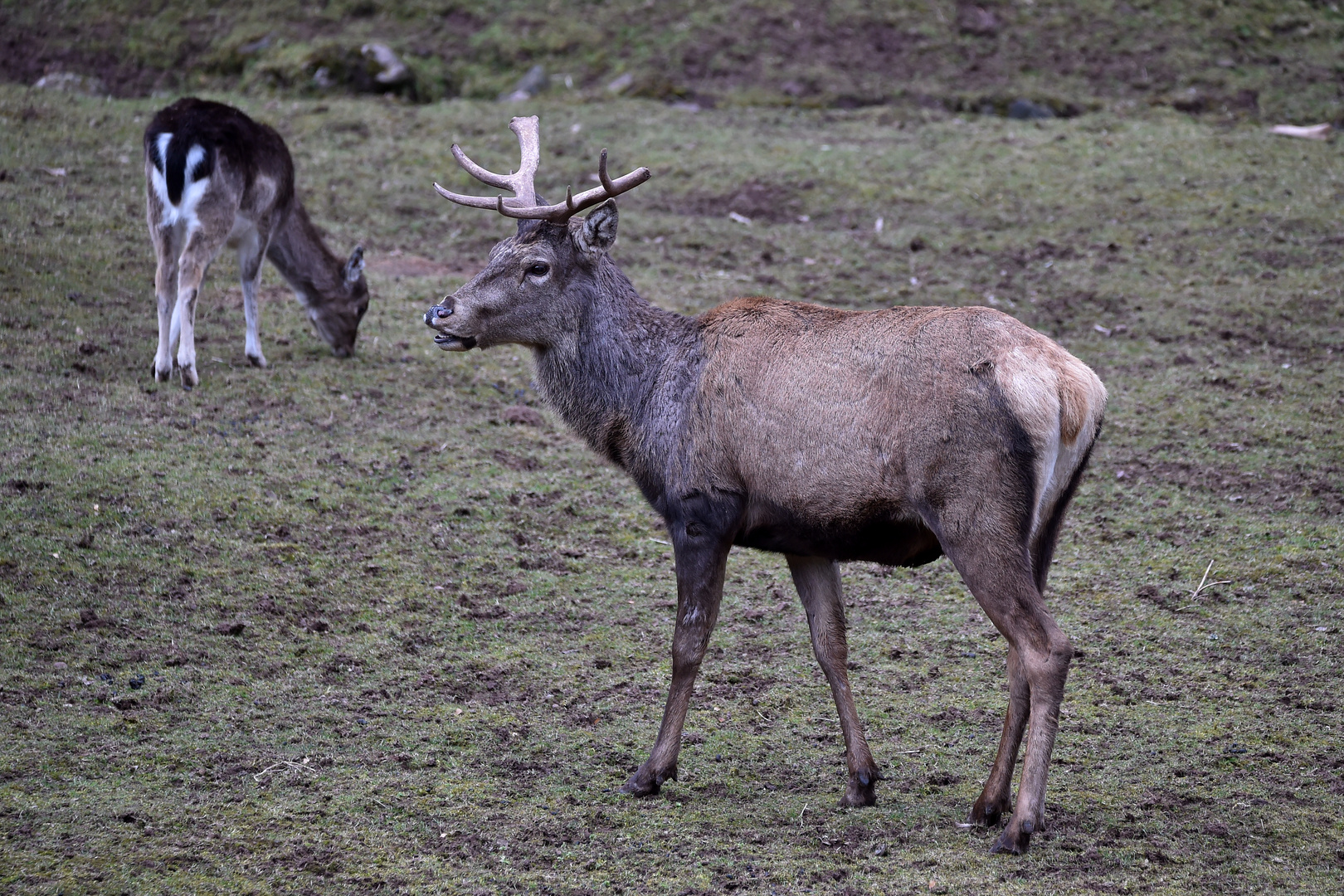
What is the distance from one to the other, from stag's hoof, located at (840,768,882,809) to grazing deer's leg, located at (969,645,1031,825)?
46 centimetres

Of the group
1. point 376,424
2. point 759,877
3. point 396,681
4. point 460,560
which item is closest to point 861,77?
point 376,424

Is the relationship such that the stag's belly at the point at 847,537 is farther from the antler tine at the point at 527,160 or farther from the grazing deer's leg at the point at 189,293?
the grazing deer's leg at the point at 189,293

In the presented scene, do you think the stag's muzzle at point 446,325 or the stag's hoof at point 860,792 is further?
the stag's muzzle at point 446,325

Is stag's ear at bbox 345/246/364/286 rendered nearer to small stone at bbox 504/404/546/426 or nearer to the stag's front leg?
small stone at bbox 504/404/546/426

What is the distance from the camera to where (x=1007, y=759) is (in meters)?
5.30

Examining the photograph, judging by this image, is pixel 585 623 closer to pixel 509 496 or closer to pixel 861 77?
pixel 509 496

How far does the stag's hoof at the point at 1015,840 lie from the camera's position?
497 cm

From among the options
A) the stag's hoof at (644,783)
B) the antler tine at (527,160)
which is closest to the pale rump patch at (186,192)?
the antler tine at (527,160)

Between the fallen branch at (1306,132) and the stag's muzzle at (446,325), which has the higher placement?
the stag's muzzle at (446,325)

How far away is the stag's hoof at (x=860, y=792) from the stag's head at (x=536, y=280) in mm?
2704

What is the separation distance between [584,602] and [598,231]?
8.29 feet

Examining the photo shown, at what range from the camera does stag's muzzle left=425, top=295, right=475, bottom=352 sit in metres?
6.30

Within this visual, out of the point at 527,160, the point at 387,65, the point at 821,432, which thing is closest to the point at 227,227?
the point at 527,160

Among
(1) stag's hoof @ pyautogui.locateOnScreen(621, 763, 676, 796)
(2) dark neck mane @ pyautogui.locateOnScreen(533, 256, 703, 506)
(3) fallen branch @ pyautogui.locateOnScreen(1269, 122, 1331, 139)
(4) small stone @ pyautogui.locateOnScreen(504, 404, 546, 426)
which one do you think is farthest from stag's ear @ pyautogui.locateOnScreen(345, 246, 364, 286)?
(3) fallen branch @ pyautogui.locateOnScreen(1269, 122, 1331, 139)
